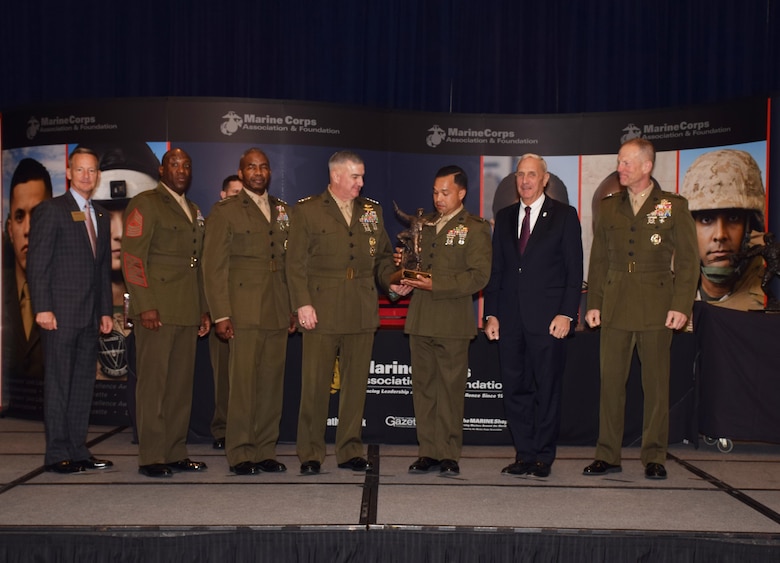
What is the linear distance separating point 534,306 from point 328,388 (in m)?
1.22

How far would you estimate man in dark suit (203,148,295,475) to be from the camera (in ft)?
13.8

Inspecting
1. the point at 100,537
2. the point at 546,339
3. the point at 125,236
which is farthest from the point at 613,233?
the point at 100,537

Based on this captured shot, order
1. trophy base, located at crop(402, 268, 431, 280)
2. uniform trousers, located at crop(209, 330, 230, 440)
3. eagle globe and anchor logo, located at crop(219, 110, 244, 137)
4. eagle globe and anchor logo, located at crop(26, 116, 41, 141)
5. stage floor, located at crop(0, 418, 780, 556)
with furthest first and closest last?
eagle globe and anchor logo, located at crop(219, 110, 244, 137)
eagle globe and anchor logo, located at crop(26, 116, 41, 141)
uniform trousers, located at crop(209, 330, 230, 440)
trophy base, located at crop(402, 268, 431, 280)
stage floor, located at crop(0, 418, 780, 556)

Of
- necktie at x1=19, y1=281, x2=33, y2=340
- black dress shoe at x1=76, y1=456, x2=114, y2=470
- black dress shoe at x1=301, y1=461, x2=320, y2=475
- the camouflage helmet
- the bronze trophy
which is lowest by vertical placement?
black dress shoe at x1=76, y1=456, x2=114, y2=470

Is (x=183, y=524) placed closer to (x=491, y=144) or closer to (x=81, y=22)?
(x=491, y=144)

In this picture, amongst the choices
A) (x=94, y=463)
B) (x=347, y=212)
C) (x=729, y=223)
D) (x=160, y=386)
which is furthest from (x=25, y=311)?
(x=729, y=223)

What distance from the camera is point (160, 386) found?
13.9ft

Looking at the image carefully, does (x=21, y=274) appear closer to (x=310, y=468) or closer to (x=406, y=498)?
(x=310, y=468)

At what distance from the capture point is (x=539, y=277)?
13.9 feet

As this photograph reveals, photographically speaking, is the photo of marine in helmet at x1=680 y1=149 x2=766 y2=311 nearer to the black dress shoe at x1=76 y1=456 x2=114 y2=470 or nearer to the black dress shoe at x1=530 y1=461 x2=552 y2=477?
the black dress shoe at x1=530 y1=461 x2=552 y2=477

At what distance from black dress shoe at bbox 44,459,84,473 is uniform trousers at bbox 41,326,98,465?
1.0 inches

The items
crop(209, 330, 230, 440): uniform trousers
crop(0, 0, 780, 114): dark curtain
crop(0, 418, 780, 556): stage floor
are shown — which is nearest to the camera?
crop(0, 418, 780, 556): stage floor

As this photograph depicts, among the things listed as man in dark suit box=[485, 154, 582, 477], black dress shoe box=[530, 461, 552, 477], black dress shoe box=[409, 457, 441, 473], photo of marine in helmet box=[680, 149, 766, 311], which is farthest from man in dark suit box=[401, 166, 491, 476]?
photo of marine in helmet box=[680, 149, 766, 311]

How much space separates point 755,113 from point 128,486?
19.2 feet
